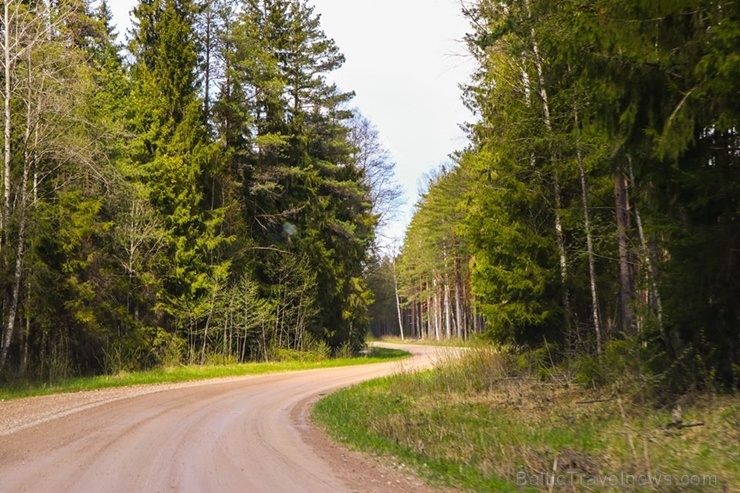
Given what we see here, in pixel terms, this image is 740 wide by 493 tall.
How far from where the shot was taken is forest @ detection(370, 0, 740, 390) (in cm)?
707

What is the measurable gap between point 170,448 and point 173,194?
18237mm

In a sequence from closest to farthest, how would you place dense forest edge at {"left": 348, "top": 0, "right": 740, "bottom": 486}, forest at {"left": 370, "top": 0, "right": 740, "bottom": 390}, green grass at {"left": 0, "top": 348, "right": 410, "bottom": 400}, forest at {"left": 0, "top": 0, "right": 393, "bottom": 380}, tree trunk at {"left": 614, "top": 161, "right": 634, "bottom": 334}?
dense forest edge at {"left": 348, "top": 0, "right": 740, "bottom": 486}, forest at {"left": 370, "top": 0, "right": 740, "bottom": 390}, tree trunk at {"left": 614, "top": 161, "right": 634, "bottom": 334}, green grass at {"left": 0, "top": 348, "right": 410, "bottom": 400}, forest at {"left": 0, "top": 0, "right": 393, "bottom": 380}

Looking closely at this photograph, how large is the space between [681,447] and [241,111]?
26327 mm

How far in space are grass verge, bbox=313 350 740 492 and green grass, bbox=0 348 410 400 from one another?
8.22 metres

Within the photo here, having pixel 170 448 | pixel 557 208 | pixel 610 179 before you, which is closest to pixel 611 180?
pixel 610 179

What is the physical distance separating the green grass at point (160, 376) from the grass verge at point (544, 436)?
822 centimetres

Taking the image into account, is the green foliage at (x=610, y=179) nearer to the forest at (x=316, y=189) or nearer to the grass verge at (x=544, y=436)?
the forest at (x=316, y=189)

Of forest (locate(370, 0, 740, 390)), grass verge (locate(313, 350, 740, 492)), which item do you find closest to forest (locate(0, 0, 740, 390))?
forest (locate(370, 0, 740, 390))

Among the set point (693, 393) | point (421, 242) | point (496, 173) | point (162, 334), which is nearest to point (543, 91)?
point (496, 173)

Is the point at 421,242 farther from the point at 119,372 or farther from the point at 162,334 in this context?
the point at 119,372

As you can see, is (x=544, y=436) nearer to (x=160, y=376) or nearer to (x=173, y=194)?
(x=160, y=376)

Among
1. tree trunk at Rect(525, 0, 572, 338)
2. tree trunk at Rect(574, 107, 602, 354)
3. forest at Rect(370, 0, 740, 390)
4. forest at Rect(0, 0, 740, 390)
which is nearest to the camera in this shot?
→ forest at Rect(370, 0, 740, 390)

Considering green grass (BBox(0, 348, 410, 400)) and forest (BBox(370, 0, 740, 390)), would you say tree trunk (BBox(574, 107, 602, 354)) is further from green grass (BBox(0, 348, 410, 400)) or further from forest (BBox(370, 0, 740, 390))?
green grass (BBox(0, 348, 410, 400))

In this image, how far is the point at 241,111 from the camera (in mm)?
29531
